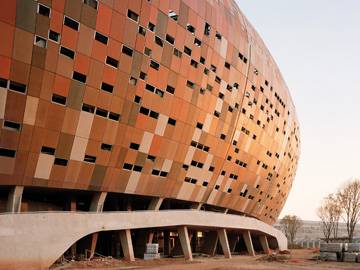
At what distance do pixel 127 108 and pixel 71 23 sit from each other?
5.66 meters

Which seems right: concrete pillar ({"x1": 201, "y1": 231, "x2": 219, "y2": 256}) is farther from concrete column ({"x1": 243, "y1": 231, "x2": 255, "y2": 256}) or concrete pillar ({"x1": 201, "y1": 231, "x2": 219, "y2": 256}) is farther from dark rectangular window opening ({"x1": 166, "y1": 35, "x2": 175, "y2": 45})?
dark rectangular window opening ({"x1": 166, "y1": 35, "x2": 175, "y2": 45})

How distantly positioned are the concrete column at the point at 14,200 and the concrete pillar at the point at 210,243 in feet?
66.5

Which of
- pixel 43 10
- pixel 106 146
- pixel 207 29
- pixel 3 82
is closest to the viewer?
pixel 3 82

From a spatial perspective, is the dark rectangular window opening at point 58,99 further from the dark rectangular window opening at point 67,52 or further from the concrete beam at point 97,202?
the concrete beam at point 97,202

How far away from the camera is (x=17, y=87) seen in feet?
64.1

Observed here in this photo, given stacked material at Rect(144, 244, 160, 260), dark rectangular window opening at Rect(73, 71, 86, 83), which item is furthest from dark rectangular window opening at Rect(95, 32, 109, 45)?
stacked material at Rect(144, 244, 160, 260)

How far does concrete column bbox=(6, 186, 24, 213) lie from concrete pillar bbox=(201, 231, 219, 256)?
20.3 metres

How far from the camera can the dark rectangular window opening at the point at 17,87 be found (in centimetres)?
1933

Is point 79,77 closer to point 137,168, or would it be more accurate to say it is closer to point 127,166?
point 127,166

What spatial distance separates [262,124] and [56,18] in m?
22.0

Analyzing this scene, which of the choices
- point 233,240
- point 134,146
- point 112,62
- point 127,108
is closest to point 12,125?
point 112,62

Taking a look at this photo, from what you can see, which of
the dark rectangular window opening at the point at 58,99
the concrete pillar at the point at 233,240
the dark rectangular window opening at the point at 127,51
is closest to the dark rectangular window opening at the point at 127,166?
the dark rectangular window opening at the point at 58,99

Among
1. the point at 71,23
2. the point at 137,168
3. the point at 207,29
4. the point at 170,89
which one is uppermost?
the point at 207,29

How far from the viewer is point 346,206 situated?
5900 centimetres
